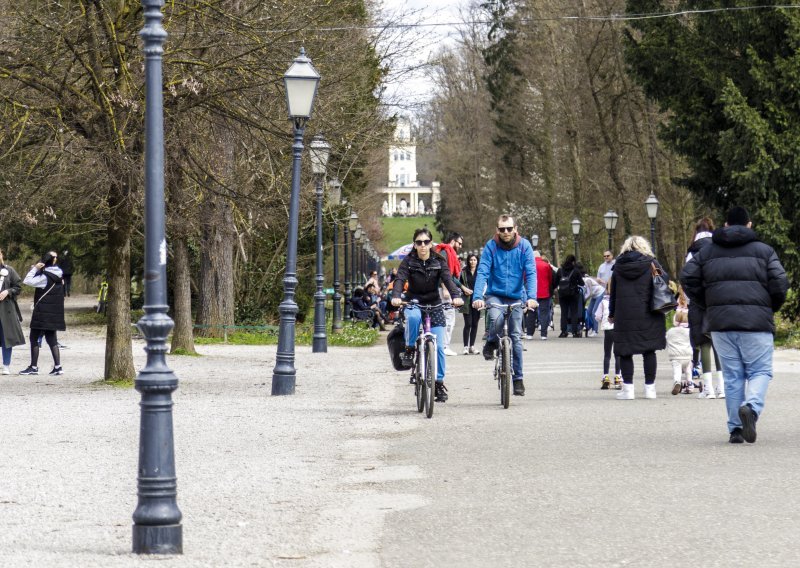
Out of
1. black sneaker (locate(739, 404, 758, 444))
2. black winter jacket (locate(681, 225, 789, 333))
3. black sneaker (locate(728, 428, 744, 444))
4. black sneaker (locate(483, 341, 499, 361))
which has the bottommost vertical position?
black sneaker (locate(728, 428, 744, 444))

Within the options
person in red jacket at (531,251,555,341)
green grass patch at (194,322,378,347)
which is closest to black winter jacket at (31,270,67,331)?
green grass patch at (194,322,378,347)

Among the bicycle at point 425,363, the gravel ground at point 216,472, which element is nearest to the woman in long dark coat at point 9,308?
the gravel ground at point 216,472

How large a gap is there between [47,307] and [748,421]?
38.6ft

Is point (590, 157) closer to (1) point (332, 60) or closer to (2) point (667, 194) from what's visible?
(2) point (667, 194)

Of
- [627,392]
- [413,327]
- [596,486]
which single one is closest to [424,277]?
[413,327]

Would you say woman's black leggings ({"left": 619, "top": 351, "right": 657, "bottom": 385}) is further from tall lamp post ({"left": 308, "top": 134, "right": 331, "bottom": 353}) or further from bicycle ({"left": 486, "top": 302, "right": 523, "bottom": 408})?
tall lamp post ({"left": 308, "top": 134, "right": 331, "bottom": 353})

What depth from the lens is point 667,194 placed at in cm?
4434

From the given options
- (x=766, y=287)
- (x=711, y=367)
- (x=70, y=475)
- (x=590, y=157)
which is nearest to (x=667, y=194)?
(x=590, y=157)

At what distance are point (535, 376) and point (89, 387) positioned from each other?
5.72 meters

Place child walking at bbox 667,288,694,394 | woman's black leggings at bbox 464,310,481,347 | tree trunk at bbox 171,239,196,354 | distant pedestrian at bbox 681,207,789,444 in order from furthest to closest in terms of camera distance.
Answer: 1. tree trunk at bbox 171,239,196,354
2. woman's black leggings at bbox 464,310,481,347
3. child walking at bbox 667,288,694,394
4. distant pedestrian at bbox 681,207,789,444

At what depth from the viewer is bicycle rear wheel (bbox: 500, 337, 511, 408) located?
1358cm

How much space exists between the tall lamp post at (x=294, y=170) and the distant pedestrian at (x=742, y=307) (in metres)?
6.08

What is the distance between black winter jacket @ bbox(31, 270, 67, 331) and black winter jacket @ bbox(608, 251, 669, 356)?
336 inches

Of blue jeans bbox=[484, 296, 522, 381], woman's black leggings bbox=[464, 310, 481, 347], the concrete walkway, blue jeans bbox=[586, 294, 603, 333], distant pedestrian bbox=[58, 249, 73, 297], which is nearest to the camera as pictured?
the concrete walkway
